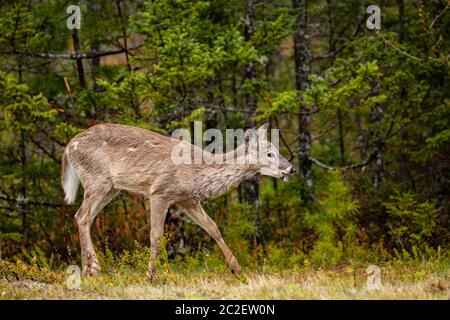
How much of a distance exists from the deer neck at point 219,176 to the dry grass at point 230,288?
164 cm

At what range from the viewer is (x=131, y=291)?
302 inches

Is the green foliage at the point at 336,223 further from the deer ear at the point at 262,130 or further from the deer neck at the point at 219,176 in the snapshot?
the deer ear at the point at 262,130

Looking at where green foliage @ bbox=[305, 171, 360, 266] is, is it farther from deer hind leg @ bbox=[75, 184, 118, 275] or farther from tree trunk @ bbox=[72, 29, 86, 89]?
tree trunk @ bbox=[72, 29, 86, 89]

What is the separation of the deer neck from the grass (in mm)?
1372

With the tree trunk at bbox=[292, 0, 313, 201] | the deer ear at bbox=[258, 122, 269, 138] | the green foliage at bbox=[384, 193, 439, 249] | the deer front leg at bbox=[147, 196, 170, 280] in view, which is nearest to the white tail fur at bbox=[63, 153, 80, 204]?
the deer front leg at bbox=[147, 196, 170, 280]

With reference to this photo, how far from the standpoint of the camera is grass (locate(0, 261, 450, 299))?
7273mm

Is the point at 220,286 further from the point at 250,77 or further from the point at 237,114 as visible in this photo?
the point at 237,114

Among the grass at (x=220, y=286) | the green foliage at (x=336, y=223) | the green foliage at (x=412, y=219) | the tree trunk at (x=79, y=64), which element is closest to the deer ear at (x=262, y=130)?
the grass at (x=220, y=286)

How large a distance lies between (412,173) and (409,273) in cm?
610

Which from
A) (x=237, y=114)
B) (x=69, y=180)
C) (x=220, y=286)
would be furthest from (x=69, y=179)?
(x=237, y=114)

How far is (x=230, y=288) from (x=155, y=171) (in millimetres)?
3266

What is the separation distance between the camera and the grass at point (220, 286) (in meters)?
7.27

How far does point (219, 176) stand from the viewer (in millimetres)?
10625

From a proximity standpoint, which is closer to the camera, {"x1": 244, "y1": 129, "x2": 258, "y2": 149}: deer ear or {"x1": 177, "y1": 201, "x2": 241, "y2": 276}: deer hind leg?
{"x1": 177, "y1": 201, "x2": 241, "y2": 276}: deer hind leg
